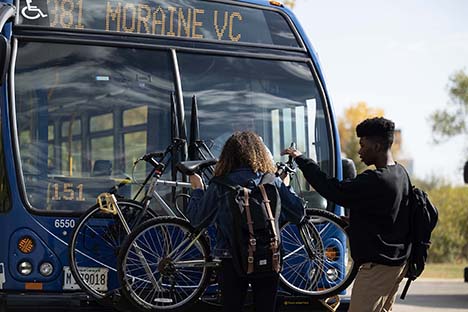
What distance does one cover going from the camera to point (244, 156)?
24.2ft

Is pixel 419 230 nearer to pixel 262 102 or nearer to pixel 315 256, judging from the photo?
pixel 315 256

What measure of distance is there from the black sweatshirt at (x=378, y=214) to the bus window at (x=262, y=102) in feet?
7.42

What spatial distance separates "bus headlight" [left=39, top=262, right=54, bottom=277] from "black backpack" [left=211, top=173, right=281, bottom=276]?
1889 millimetres

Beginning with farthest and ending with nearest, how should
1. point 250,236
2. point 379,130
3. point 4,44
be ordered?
point 4,44, point 250,236, point 379,130

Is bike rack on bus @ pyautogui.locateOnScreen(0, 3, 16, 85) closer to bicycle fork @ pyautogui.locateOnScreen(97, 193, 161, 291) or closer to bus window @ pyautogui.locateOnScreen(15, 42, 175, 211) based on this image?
bus window @ pyautogui.locateOnScreen(15, 42, 175, 211)

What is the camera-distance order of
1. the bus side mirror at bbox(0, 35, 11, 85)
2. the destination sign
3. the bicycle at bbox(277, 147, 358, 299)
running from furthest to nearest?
the destination sign < the bicycle at bbox(277, 147, 358, 299) < the bus side mirror at bbox(0, 35, 11, 85)

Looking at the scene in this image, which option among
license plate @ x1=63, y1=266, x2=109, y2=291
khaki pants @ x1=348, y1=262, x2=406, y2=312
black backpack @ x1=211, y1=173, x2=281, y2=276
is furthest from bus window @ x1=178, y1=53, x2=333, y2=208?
khaki pants @ x1=348, y1=262, x2=406, y2=312

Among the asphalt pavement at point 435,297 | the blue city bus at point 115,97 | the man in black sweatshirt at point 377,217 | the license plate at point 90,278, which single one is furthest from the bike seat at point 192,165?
the asphalt pavement at point 435,297

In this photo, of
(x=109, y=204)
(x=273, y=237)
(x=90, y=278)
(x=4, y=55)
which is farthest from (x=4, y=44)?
(x=273, y=237)

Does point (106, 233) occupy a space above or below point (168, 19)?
below

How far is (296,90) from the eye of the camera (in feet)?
31.1

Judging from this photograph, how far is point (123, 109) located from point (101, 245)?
3.87 ft

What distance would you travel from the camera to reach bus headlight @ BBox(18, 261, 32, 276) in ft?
27.5

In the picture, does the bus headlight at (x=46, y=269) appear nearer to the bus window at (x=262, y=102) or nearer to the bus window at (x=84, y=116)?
the bus window at (x=84, y=116)
